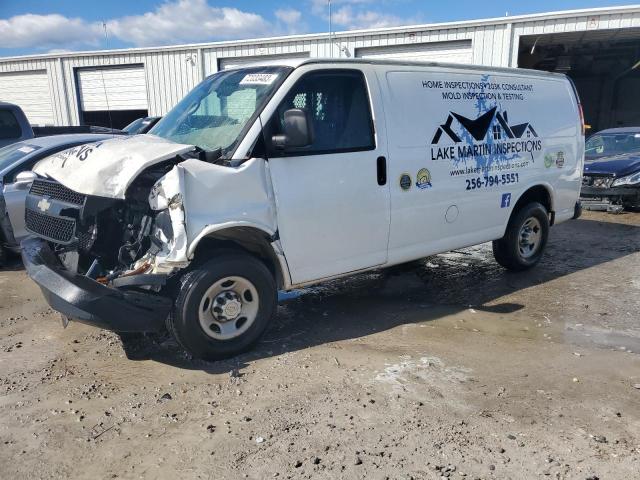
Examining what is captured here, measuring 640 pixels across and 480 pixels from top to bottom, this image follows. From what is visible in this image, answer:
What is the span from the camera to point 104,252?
3.86 metres

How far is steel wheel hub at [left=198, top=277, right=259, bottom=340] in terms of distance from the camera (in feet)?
12.6

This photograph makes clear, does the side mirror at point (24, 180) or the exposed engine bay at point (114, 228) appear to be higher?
the side mirror at point (24, 180)

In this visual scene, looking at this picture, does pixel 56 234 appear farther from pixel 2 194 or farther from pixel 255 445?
pixel 2 194

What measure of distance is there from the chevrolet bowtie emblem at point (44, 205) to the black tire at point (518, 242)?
4750 mm

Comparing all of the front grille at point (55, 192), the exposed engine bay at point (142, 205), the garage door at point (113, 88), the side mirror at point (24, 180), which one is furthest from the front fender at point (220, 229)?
the garage door at point (113, 88)

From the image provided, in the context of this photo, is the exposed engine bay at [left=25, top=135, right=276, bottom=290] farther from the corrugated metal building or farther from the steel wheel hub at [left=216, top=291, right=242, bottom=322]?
the corrugated metal building

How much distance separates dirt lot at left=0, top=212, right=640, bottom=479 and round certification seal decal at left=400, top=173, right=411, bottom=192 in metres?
1.24

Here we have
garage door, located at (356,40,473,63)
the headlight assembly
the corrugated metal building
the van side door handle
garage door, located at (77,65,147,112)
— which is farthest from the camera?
garage door, located at (77,65,147,112)

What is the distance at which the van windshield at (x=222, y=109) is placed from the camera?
397 cm

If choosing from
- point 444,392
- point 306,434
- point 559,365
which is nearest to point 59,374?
point 306,434

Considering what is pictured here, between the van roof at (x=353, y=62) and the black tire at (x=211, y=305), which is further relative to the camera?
the van roof at (x=353, y=62)

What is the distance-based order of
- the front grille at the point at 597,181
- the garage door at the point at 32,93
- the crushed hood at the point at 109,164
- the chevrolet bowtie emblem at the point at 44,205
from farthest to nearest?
the garage door at the point at 32,93 → the front grille at the point at 597,181 → the chevrolet bowtie emblem at the point at 44,205 → the crushed hood at the point at 109,164

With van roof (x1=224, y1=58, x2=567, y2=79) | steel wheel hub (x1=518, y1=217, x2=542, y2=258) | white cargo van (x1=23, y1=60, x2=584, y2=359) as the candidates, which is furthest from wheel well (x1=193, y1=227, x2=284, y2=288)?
steel wheel hub (x1=518, y1=217, x2=542, y2=258)

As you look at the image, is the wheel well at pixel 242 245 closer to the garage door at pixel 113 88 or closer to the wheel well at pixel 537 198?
the wheel well at pixel 537 198
